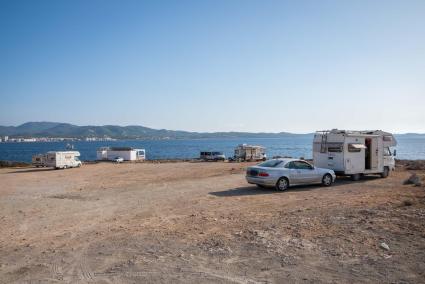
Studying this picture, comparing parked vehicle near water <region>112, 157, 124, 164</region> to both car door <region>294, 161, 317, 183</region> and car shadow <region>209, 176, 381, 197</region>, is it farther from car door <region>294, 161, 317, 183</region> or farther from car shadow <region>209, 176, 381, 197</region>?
car door <region>294, 161, 317, 183</region>

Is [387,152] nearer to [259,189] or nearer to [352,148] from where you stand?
[352,148]

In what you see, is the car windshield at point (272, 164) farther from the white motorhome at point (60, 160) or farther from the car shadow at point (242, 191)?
the white motorhome at point (60, 160)

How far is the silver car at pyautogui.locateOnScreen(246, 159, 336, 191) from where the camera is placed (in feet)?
58.1

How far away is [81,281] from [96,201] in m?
9.43

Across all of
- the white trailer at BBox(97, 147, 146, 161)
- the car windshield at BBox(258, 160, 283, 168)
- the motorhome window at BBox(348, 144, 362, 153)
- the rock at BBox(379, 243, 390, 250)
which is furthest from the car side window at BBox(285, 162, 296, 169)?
the white trailer at BBox(97, 147, 146, 161)

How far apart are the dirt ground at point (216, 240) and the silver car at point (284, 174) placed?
2.34m

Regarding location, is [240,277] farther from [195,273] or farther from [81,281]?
[81,281]

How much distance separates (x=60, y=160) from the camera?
128 ft

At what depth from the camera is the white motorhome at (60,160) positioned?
38.3 meters

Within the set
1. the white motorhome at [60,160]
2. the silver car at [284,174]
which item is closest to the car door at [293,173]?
the silver car at [284,174]

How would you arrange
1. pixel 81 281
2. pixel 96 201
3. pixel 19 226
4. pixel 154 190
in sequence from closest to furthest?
pixel 81 281
pixel 19 226
pixel 96 201
pixel 154 190

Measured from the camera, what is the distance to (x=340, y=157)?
832 inches

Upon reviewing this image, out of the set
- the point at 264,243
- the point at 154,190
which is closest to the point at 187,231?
the point at 264,243

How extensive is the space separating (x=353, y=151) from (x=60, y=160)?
2914cm
